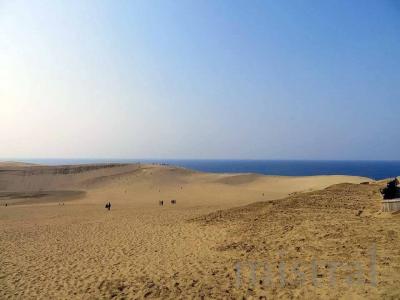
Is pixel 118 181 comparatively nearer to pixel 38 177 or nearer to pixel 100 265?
pixel 38 177

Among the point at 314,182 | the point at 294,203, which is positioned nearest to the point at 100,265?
the point at 294,203

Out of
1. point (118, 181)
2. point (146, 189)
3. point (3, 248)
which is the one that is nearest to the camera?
point (3, 248)

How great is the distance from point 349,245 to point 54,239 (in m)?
12.8

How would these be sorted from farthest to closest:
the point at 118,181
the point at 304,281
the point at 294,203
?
the point at 118,181
the point at 294,203
the point at 304,281

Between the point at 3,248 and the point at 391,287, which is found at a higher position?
the point at 391,287

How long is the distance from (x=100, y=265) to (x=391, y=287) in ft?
28.5

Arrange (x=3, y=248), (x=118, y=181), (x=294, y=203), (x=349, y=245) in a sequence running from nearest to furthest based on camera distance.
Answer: (x=349, y=245)
(x=3, y=248)
(x=294, y=203)
(x=118, y=181)

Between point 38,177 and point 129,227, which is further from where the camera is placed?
point 38,177

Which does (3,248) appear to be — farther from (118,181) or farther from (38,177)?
(38,177)

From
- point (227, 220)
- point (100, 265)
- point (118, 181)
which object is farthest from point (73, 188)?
point (100, 265)

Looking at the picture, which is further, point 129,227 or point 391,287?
point 129,227

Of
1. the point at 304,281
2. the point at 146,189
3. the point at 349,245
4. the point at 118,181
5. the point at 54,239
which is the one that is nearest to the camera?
the point at 304,281

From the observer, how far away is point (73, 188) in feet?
152

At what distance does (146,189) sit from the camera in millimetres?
43531
